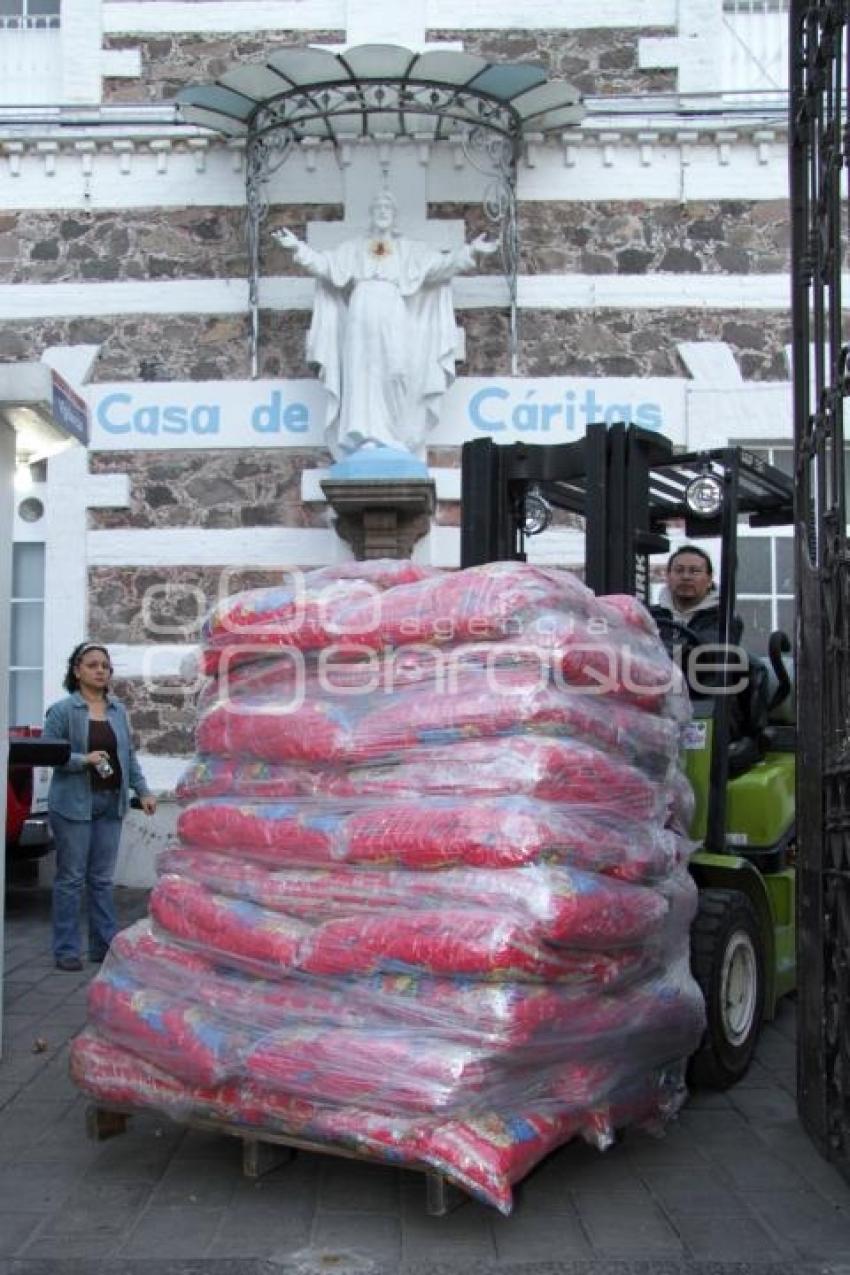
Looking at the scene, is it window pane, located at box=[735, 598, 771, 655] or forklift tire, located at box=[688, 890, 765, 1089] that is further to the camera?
window pane, located at box=[735, 598, 771, 655]

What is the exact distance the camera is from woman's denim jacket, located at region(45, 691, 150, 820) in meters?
7.11

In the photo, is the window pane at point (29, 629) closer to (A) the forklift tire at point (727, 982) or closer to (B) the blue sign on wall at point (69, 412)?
(B) the blue sign on wall at point (69, 412)

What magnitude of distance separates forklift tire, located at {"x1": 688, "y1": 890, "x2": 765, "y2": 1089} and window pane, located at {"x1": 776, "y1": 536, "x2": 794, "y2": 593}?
204 inches

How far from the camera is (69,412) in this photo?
557cm

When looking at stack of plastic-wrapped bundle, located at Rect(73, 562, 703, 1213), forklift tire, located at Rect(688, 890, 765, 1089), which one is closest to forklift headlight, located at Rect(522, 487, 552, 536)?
stack of plastic-wrapped bundle, located at Rect(73, 562, 703, 1213)

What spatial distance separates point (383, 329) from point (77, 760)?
4096 millimetres

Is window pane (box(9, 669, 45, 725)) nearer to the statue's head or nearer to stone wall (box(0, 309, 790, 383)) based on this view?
stone wall (box(0, 309, 790, 383))

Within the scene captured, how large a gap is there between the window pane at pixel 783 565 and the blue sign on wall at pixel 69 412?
5.89 m

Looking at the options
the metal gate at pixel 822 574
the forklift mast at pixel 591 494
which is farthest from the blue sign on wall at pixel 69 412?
the metal gate at pixel 822 574

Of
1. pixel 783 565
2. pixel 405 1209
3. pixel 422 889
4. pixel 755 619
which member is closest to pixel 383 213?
pixel 783 565

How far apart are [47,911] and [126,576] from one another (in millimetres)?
2506

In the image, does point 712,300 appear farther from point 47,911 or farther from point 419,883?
point 419,883

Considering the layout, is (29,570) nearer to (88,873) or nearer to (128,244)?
(128,244)

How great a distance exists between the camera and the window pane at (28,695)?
10.2 metres
